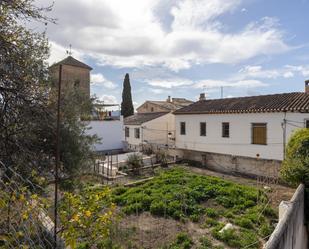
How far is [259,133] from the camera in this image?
1823cm

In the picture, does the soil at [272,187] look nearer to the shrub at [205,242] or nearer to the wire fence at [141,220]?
the wire fence at [141,220]

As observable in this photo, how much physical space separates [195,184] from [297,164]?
5897mm

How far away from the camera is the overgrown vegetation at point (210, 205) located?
28.9 feet

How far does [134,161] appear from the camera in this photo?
746 inches

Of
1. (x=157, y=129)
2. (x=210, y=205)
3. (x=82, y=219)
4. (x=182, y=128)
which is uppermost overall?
(x=182, y=128)

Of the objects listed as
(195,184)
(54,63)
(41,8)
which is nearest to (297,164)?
(195,184)

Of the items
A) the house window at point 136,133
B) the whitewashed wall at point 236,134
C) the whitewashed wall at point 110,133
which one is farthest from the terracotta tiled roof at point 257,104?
the whitewashed wall at point 110,133

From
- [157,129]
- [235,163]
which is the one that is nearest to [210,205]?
[235,163]

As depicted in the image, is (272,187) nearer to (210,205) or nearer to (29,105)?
(210,205)

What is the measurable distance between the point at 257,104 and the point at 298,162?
10.5 m

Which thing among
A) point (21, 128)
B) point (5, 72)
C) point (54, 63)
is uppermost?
point (54, 63)

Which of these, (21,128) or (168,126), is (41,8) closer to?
(21,128)

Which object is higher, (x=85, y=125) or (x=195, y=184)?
(x=85, y=125)

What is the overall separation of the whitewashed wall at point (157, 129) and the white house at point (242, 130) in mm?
3891
